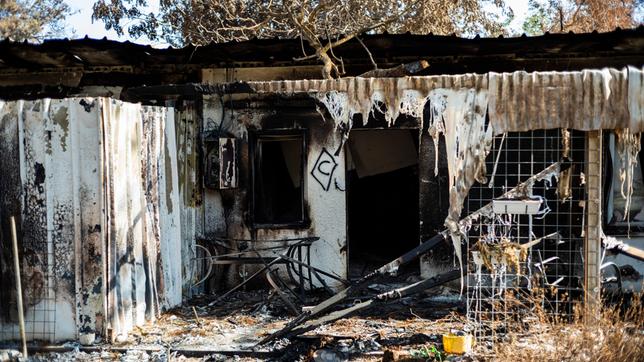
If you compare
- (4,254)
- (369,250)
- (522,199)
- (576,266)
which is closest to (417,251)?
(522,199)

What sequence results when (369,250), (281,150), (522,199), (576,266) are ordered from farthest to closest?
(369,250), (281,150), (576,266), (522,199)

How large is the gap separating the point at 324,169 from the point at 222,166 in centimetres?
153

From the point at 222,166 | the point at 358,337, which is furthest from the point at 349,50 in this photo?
the point at 358,337

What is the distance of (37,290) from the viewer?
7.18 m

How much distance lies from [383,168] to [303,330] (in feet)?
17.2

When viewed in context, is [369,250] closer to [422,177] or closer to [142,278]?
[422,177]

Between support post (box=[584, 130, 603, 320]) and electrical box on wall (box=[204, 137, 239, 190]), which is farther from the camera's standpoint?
electrical box on wall (box=[204, 137, 239, 190])

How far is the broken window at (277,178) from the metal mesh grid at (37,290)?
339cm

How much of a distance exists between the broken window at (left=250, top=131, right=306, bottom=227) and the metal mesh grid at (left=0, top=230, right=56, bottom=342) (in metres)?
3.39

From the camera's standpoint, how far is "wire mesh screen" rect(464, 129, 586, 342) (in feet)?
20.5

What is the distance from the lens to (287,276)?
32.2 ft

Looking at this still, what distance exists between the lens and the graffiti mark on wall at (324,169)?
9.73 meters

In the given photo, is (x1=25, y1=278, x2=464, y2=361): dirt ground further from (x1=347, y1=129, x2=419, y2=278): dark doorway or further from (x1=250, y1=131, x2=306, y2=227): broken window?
(x1=347, y1=129, x2=419, y2=278): dark doorway

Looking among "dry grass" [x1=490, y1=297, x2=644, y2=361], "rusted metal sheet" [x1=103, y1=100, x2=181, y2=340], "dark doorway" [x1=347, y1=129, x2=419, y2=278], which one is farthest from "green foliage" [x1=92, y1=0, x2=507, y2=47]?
"dry grass" [x1=490, y1=297, x2=644, y2=361]
